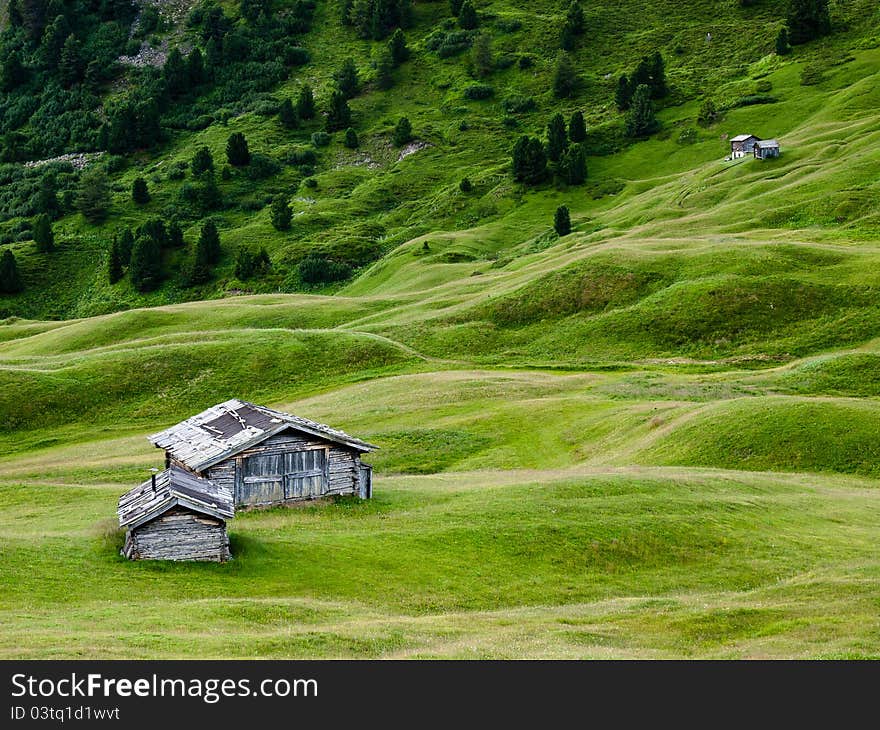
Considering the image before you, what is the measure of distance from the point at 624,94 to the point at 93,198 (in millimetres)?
101150

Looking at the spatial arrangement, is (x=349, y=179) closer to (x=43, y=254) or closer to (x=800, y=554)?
(x=43, y=254)

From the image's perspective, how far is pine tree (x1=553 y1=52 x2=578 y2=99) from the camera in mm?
190375

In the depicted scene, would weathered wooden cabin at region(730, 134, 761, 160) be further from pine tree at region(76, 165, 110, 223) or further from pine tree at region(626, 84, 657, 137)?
pine tree at region(76, 165, 110, 223)

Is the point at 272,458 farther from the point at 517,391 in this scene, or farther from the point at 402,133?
the point at 402,133

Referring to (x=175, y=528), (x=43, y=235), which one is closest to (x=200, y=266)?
(x=43, y=235)

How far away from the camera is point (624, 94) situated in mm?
175250

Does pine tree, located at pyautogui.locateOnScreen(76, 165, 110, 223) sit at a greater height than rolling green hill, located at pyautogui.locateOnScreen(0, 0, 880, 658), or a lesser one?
greater

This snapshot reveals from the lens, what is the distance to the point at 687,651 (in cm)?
2784

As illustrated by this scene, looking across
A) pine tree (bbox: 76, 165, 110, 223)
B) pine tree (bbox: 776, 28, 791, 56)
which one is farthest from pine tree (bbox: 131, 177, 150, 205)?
pine tree (bbox: 776, 28, 791, 56)

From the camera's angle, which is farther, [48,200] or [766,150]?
[48,200]

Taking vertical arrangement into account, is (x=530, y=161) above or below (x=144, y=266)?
above

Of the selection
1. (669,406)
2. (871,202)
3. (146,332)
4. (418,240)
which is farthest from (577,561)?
(418,240)

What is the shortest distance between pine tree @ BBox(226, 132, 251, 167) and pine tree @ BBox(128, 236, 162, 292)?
39666 millimetres

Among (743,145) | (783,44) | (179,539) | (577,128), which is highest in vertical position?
(783,44)
